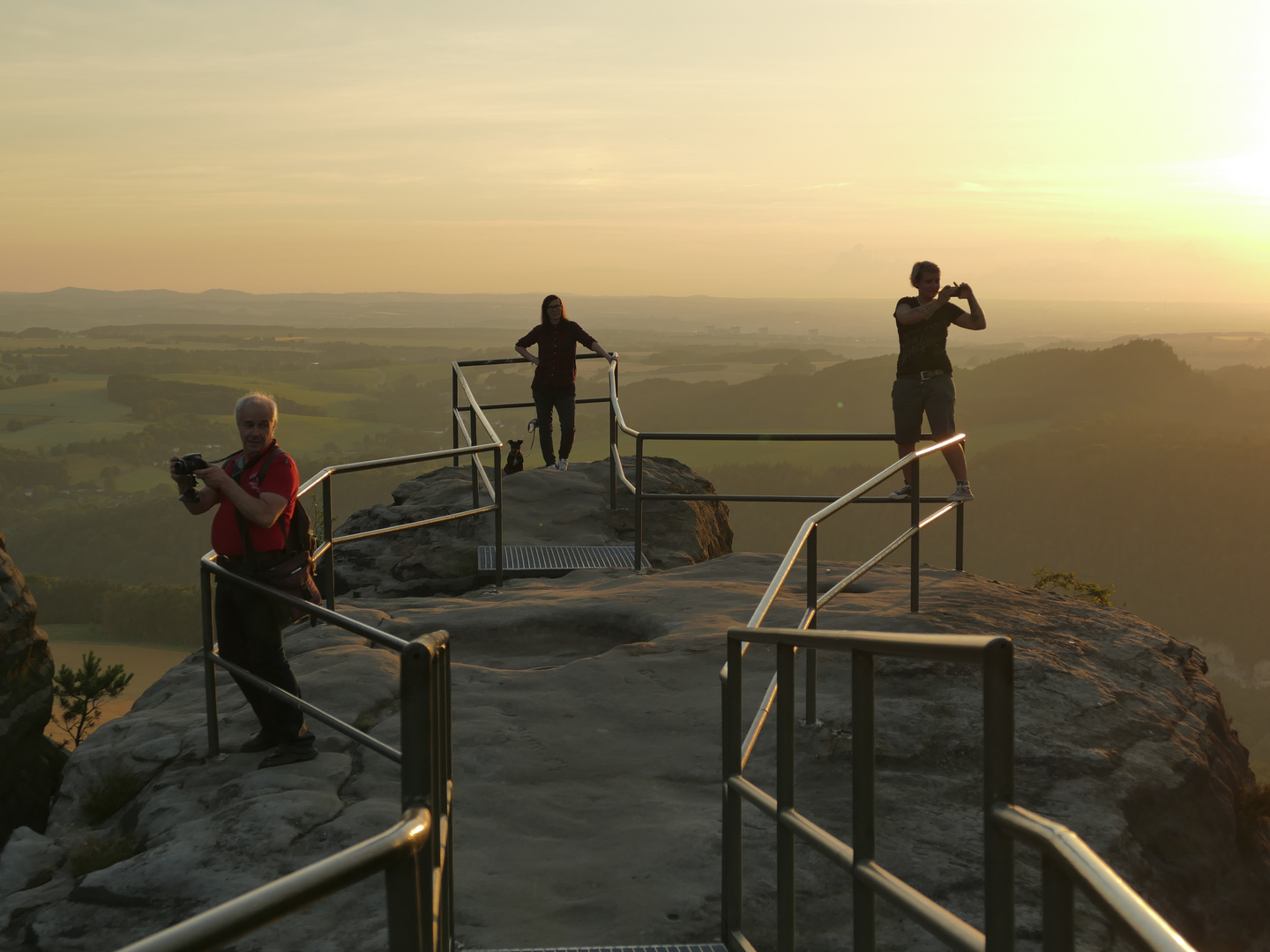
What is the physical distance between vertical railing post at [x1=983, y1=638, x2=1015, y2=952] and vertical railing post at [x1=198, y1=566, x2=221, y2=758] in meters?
3.84

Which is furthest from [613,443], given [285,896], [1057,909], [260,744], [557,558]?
[285,896]

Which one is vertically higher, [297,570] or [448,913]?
[297,570]

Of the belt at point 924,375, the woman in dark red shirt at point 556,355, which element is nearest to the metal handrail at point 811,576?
the belt at point 924,375

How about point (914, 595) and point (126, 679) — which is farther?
point (126, 679)

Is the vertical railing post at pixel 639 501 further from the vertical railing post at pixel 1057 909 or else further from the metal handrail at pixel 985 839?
the vertical railing post at pixel 1057 909

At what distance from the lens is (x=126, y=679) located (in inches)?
672

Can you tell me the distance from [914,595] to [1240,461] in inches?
5062

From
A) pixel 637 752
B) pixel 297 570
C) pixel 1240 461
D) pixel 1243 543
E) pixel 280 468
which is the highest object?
pixel 280 468

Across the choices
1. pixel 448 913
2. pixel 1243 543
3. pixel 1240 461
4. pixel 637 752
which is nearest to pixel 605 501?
pixel 637 752

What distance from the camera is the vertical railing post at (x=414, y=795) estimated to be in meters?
1.30

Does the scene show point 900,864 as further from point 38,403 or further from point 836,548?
point 38,403

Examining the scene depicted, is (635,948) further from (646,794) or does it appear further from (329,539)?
(329,539)

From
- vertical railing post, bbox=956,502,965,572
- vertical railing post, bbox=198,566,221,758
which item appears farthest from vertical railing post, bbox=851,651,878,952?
vertical railing post, bbox=956,502,965,572

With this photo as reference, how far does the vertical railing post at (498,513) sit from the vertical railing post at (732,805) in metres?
4.43
